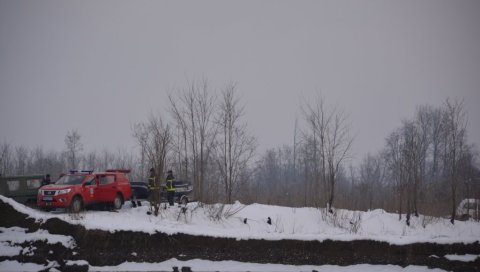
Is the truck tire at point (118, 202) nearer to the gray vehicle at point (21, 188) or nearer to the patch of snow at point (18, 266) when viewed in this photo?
the gray vehicle at point (21, 188)

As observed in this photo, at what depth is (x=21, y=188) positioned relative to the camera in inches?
755

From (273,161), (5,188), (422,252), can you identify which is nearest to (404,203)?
(422,252)

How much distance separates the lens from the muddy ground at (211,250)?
537 inches

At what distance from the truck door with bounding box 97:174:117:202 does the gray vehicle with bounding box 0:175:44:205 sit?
419 cm

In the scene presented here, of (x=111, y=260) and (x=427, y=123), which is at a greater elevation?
(x=427, y=123)

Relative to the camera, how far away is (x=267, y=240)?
15.5 meters

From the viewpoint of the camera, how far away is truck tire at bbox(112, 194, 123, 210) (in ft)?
60.4

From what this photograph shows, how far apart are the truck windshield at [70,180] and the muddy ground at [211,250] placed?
250 cm

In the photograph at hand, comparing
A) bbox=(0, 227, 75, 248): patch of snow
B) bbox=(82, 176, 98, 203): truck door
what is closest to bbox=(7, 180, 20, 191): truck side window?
bbox=(82, 176, 98, 203): truck door

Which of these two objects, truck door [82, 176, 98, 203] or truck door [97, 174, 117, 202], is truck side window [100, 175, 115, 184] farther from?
truck door [82, 176, 98, 203]

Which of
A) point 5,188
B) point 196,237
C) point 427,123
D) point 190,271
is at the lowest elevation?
point 190,271

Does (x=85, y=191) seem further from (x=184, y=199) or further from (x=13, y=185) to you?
(x=184, y=199)

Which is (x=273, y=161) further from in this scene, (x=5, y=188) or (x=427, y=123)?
(x=5, y=188)

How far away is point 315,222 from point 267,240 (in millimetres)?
5839
